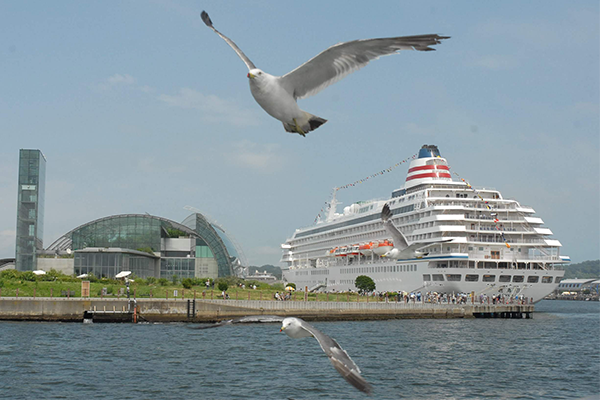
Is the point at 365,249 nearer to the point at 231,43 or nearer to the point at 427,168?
the point at 427,168

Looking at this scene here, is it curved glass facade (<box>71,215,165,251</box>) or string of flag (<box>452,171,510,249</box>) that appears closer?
string of flag (<box>452,171,510,249</box>)

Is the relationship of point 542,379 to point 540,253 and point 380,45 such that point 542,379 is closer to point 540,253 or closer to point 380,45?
point 380,45

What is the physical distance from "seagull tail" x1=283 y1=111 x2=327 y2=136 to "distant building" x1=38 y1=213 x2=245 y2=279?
7345cm

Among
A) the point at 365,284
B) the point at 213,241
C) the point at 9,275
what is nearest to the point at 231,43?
the point at 9,275

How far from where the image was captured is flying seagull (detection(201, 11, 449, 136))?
4688mm

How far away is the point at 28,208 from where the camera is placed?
2677 inches

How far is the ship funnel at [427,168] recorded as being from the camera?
7694cm

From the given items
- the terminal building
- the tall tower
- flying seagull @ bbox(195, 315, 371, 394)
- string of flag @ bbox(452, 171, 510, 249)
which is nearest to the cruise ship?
string of flag @ bbox(452, 171, 510, 249)

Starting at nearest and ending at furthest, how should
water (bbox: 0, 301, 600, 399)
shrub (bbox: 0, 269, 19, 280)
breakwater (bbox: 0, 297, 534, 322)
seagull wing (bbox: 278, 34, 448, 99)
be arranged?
seagull wing (bbox: 278, 34, 448, 99) < water (bbox: 0, 301, 600, 399) < breakwater (bbox: 0, 297, 534, 322) < shrub (bbox: 0, 269, 19, 280)

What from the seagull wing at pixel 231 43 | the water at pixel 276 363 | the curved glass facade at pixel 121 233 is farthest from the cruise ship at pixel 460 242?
the seagull wing at pixel 231 43

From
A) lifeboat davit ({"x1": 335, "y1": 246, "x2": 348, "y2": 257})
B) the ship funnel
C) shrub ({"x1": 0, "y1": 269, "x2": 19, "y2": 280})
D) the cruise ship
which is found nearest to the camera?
shrub ({"x1": 0, "y1": 269, "x2": 19, "y2": 280})

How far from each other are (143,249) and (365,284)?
102 feet

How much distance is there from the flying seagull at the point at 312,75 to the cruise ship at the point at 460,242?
54.3 m

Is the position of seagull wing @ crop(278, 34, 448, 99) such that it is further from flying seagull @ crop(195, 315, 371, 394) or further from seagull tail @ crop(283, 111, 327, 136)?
flying seagull @ crop(195, 315, 371, 394)
